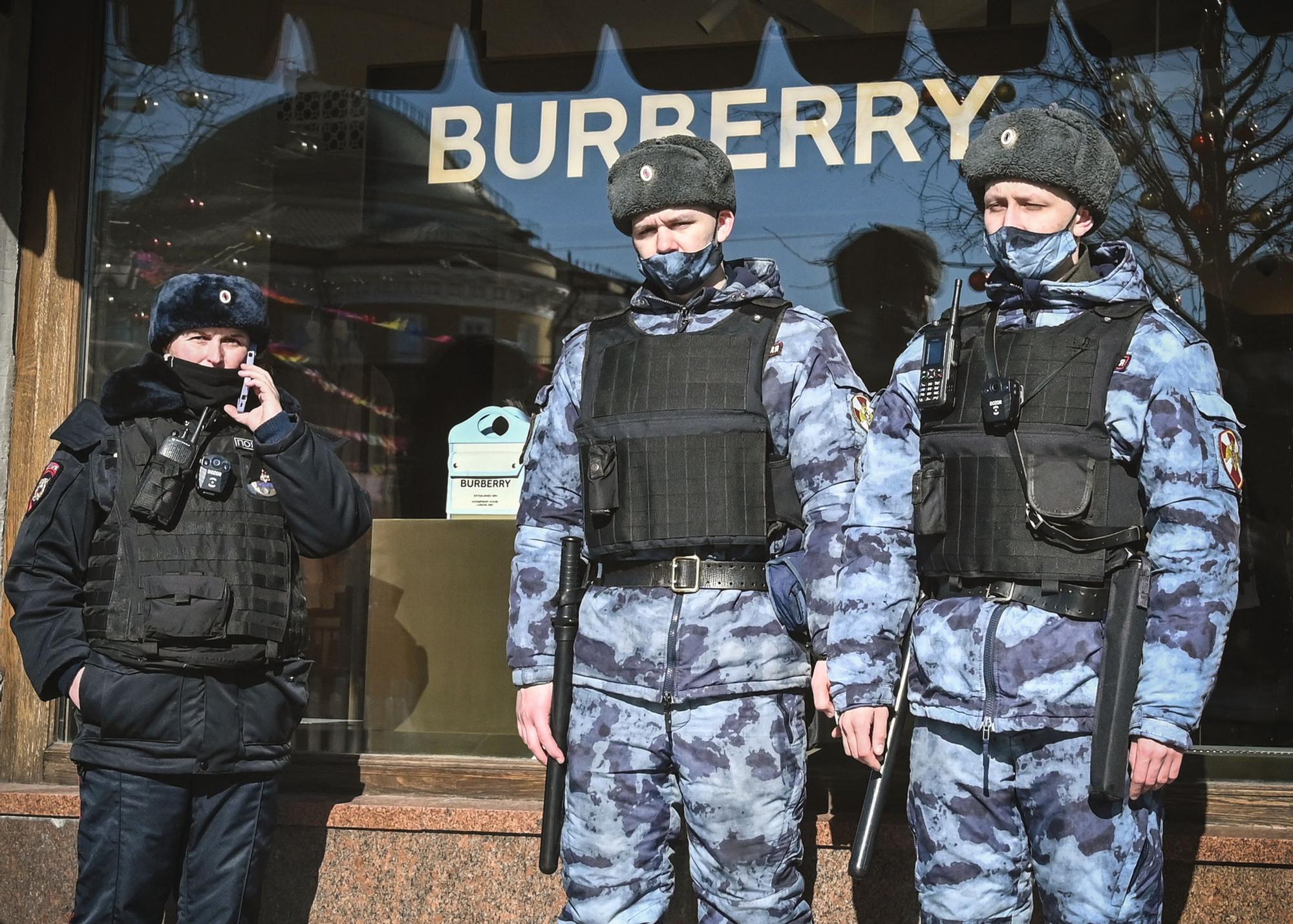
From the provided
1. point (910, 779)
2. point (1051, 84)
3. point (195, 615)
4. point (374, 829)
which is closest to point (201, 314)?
point (195, 615)

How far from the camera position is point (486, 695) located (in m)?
4.94

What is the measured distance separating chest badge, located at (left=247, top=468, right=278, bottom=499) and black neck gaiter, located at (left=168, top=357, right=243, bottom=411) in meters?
Answer: 0.23

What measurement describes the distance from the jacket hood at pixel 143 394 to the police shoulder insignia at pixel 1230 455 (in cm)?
266

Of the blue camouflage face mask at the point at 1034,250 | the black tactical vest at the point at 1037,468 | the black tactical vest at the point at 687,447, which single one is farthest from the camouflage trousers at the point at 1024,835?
the blue camouflage face mask at the point at 1034,250

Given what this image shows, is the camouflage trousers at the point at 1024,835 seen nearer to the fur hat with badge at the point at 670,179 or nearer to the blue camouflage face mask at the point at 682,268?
the blue camouflage face mask at the point at 682,268

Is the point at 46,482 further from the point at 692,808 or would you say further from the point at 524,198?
the point at 524,198

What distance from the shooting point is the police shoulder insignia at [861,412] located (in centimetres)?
339

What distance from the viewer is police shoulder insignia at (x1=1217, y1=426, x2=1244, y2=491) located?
2863 millimetres

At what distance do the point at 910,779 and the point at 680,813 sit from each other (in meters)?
0.64

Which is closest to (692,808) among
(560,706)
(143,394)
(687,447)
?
(560,706)

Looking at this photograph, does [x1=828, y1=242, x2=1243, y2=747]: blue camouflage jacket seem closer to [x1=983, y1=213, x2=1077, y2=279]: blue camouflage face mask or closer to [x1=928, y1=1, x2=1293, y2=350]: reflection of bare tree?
[x1=983, y1=213, x2=1077, y2=279]: blue camouflage face mask

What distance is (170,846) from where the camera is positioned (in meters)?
3.72

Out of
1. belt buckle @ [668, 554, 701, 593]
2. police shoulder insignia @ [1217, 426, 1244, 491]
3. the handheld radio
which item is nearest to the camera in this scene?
police shoulder insignia @ [1217, 426, 1244, 491]

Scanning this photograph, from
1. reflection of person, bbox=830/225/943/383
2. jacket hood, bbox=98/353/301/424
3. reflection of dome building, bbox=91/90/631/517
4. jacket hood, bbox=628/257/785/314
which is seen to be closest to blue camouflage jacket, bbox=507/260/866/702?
jacket hood, bbox=628/257/785/314
